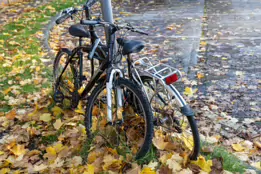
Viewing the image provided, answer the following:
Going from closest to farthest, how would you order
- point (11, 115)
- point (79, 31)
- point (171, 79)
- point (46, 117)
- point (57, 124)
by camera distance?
point (171, 79), point (79, 31), point (57, 124), point (46, 117), point (11, 115)

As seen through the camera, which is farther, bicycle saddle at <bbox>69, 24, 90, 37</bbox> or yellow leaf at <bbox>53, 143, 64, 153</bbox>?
bicycle saddle at <bbox>69, 24, 90, 37</bbox>

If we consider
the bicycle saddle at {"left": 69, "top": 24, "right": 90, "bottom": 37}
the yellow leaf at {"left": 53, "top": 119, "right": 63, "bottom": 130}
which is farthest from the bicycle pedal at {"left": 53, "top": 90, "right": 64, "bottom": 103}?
the bicycle saddle at {"left": 69, "top": 24, "right": 90, "bottom": 37}

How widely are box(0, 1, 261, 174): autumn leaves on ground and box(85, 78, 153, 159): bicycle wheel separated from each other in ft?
0.30

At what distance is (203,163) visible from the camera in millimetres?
2707

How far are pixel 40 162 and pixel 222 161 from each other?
1.70m

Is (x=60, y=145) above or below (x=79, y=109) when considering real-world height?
below

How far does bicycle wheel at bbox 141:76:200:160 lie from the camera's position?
8.89 feet

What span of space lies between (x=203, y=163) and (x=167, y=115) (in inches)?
19.9

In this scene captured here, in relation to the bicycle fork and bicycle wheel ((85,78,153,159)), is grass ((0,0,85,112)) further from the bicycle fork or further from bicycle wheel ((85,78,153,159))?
the bicycle fork

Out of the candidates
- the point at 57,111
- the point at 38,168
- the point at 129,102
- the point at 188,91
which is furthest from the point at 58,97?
the point at 188,91

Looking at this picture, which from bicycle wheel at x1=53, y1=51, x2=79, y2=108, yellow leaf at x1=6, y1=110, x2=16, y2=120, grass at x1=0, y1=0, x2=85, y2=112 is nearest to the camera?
bicycle wheel at x1=53, y1=51, x2=79, y2=108

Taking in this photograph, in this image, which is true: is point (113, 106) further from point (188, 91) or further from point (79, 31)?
point (188, 91)

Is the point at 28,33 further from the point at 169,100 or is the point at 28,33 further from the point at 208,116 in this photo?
the point at 169,100

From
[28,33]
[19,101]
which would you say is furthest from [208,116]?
[28,33]
